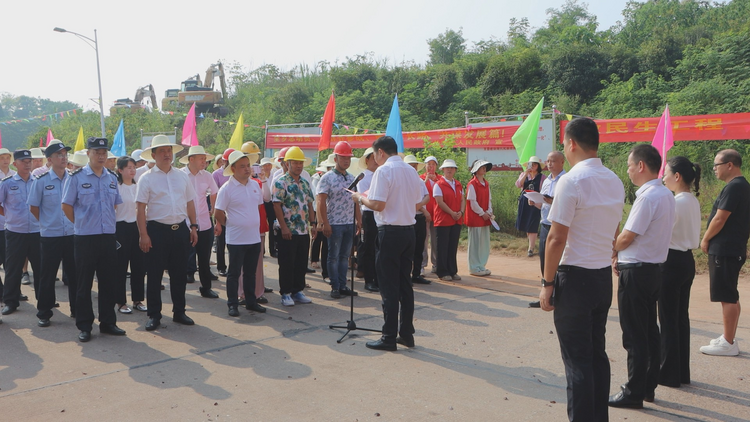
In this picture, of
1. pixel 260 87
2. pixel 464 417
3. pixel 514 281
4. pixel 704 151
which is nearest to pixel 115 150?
pixel 514 281

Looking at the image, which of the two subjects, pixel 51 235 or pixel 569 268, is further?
pixel 51 235

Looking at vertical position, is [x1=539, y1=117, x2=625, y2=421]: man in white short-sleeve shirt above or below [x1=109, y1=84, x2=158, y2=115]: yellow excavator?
below

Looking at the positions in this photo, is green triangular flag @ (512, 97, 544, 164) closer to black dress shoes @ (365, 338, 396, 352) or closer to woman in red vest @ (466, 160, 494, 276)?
woman in red vest @ (466, 160, 494, 276)

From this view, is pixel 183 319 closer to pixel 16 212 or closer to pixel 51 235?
pixel 51 235

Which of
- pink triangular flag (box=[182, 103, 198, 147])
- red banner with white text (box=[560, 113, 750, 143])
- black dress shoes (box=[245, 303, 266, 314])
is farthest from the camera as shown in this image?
pink triangular flag (box=[182, 103, 198, 147])

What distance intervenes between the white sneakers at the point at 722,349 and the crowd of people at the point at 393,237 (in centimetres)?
1

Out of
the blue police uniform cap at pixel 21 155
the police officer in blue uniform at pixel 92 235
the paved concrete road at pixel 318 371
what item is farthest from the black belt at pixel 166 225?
the blue police uniform cap at pixel 21 155

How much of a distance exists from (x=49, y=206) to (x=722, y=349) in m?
7.18

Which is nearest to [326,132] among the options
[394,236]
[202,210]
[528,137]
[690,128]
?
[202,210]

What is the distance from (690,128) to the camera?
12.8m

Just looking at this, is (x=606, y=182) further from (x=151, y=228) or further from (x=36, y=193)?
(x=36, y=193)

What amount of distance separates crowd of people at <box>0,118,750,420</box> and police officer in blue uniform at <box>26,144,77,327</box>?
0.02m

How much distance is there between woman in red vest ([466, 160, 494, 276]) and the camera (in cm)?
952

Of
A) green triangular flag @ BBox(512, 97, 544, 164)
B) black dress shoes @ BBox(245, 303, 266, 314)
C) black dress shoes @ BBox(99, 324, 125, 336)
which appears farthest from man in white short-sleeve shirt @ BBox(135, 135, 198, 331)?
green triangular flag @ BBox(512, 97, 544, 164)
